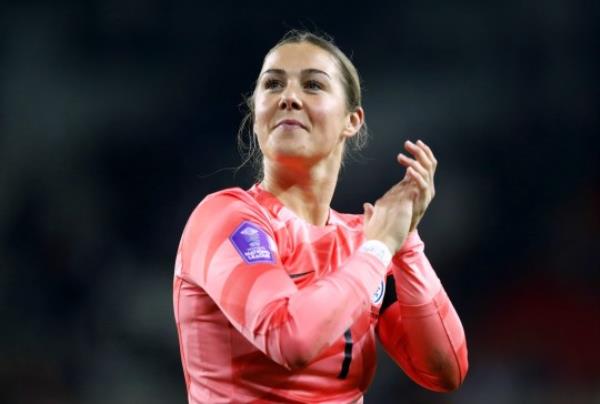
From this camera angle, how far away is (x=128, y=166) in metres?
3.72

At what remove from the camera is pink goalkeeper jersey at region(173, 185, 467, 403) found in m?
1.38

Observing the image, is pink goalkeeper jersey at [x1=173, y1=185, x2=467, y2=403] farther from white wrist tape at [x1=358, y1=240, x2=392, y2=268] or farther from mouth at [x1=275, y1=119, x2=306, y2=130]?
mouth at [x1=275, y1=119, x2=306, y2=130]

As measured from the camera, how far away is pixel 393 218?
1.59 meters

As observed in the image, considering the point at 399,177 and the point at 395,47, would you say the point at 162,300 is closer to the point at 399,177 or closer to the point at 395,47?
the point at 399,177

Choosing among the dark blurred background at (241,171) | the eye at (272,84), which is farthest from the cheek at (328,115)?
the dark blurred background at (241,171)

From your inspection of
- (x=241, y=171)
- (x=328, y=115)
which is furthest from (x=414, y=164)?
(x=241, y=171)

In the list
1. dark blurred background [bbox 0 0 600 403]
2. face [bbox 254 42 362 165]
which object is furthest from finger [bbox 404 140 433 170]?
dark blurred background [bbox 0 0 600 403]

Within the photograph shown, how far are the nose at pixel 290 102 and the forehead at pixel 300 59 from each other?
0.08m

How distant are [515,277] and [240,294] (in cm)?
244

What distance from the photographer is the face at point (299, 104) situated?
177 cm

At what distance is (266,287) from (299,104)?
52 cm

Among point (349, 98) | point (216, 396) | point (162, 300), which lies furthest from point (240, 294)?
point (162, 300)

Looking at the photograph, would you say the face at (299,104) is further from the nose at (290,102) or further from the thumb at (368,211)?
the thumb at (368,211)

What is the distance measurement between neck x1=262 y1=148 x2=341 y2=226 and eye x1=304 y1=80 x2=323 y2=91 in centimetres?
17
